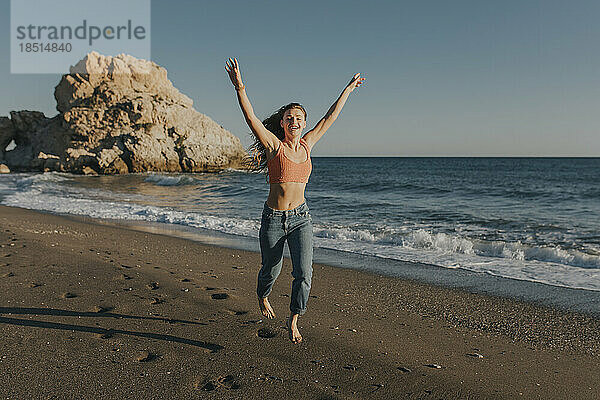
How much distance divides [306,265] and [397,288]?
2.64m

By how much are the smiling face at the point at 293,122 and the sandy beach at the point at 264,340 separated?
1747mm

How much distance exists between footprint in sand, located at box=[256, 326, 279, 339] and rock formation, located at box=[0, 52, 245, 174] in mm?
47367

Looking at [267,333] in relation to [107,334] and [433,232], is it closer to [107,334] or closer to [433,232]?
[107,334]

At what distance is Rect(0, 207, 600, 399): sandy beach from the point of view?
301cm

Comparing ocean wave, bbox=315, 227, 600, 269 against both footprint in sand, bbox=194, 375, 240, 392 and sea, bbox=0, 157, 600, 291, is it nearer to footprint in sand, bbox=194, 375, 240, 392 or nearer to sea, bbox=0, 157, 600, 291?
sea, bbox=0, 157, 600, 291

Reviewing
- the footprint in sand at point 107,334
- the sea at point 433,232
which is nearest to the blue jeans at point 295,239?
the footprint in sand at point 107,334

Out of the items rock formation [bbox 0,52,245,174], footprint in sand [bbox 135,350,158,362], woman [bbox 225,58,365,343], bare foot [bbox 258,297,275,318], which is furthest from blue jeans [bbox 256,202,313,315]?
rock formation [bbox 0,52,245,174]

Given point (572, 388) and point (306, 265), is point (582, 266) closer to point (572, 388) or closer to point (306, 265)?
point (572, 388)

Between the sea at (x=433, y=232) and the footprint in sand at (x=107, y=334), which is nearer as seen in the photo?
the footprint in sand at (x=107, y=334)

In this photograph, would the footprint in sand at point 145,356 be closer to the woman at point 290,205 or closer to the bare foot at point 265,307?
the bare foot at point 265,307

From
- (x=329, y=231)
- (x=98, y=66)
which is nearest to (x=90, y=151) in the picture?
(x=98, y=66)

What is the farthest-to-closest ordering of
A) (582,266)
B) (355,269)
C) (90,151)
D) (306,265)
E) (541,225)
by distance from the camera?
(90,151)
(541,225)
(582,266)
(355,269)
(306,265)

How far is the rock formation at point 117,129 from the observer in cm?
4869

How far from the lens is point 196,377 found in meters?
3.09
